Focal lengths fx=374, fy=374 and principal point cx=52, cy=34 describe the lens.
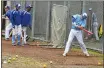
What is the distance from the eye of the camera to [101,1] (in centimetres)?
1434

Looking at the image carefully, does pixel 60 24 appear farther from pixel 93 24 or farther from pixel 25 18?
pixel 25 18

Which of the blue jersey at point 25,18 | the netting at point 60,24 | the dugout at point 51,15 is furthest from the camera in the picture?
the blue jersey at point 25,18

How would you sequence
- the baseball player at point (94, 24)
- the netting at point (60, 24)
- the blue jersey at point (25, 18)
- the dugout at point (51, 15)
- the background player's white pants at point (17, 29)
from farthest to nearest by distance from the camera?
the blue jersey at point (25, 18) < the background player's white pants at point (17, 29) < the netting at point (60, 24) < the dugout at point (51, 15) < the baseball player at point (94, 24)

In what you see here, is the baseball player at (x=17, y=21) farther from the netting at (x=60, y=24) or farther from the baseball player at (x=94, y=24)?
the baseball player at (x=94, y=24)

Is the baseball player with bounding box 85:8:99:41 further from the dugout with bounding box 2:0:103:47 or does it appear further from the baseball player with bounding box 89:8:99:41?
the dugout with bounding box 2:0:103:47

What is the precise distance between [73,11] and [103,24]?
1634 millimetres

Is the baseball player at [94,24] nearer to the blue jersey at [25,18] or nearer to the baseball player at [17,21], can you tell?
the blue jersey at [25,18]

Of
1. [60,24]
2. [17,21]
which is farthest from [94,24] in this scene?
[17,21]

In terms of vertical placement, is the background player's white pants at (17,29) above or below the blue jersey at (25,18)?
below

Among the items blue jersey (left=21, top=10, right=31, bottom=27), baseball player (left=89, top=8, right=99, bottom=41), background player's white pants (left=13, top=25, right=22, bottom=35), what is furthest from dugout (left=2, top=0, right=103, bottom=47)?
background player's white pants (left=13, top=25, right=22, bottom=35)

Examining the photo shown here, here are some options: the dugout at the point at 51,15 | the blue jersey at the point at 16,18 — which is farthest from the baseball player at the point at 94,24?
the blue jersey at the point at 16,18

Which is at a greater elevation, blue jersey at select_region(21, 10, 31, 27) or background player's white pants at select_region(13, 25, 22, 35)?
blue jersey at select_region(21, 10, 31, 27)

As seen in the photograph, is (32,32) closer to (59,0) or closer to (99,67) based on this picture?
(59,0)

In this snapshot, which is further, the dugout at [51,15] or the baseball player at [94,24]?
the dugout at [51,15]
